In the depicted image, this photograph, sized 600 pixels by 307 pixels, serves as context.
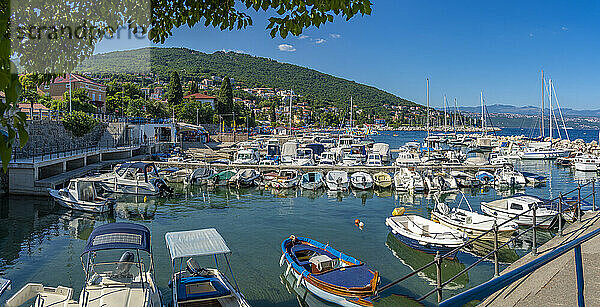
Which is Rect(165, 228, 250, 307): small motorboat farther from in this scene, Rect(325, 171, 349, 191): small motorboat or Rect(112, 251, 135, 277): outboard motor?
Rect(325, 171, 349, 191): small motorboat

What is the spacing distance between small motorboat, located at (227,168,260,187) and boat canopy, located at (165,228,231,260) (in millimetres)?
19153

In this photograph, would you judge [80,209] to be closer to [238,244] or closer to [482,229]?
[238,244]

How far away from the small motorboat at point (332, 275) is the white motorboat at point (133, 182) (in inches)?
637

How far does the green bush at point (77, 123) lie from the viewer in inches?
1341

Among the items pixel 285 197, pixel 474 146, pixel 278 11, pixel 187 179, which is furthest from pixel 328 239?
pixel 474 146

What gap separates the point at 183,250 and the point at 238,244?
19.7 feet

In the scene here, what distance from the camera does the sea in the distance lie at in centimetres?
1191

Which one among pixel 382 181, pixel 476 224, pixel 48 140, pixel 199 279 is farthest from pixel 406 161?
pixel 48 140

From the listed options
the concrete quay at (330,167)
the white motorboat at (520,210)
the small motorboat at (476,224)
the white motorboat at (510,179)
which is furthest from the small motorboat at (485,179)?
the small motorboat at (476,224)

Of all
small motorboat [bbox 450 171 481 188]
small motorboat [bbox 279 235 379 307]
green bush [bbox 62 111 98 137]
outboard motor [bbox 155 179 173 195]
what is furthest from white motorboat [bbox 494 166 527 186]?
green bush [bbox 62 111 98 137]

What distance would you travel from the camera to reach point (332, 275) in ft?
34.6

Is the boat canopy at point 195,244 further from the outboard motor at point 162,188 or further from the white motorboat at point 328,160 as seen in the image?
the white motorboat at point 328,160

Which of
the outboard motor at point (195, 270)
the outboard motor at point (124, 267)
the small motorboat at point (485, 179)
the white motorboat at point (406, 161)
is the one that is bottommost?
the outboard motor at point (195, 270)

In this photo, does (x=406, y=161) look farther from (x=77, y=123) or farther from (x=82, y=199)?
(x=77, y=123)
